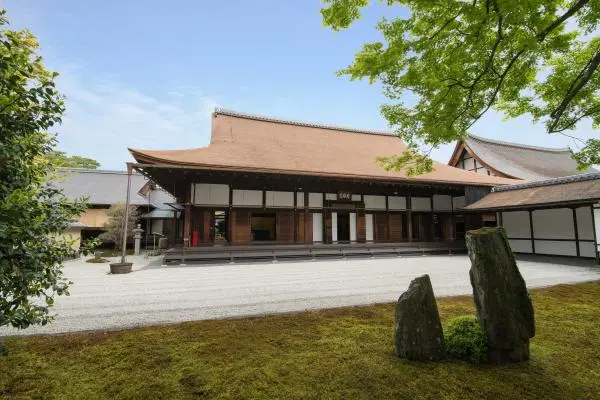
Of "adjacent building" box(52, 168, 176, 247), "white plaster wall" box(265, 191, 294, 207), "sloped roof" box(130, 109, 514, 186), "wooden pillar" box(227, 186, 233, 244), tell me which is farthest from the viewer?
"adjacent building" box(52, 168, 176, 247)

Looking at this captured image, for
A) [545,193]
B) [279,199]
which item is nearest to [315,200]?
[279,199]

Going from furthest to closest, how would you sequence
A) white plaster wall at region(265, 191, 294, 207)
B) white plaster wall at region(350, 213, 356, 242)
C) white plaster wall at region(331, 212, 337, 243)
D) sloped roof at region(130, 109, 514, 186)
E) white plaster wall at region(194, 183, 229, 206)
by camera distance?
white plaster wall at region(350, 213, 356, 242)
white plaster wall at region(331, 212, 337, 243)
white plaster wall at region(265, 191, 294, 207)
white plaster wall at region(194, 183, 229, 206)
sloped roof at region(130, 109, 514, 186)

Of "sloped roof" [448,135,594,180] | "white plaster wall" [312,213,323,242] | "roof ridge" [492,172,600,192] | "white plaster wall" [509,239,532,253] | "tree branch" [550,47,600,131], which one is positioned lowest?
"white plaster wall" [509,239,532,253]

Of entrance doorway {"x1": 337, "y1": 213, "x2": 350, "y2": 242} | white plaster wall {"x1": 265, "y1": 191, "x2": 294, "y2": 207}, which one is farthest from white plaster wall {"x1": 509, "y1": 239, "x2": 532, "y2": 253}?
white plaster wall {"x1": 265, "y1": 191, "x2": 294, "y2": 207}

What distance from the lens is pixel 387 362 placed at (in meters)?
3.11

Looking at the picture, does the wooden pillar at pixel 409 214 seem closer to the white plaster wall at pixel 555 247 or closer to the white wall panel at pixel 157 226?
the white plaster wall at pixel 555 247

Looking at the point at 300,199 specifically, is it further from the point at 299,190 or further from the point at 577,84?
the point at 577,84

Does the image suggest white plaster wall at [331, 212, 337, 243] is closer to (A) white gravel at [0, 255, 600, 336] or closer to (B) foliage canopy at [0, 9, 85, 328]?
(A) white gravel at [0, 255, 600, 336]

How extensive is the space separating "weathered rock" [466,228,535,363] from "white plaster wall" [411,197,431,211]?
1304 centimetres

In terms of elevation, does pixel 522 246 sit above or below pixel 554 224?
below

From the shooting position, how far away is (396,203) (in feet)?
50.8

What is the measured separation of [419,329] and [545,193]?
13.3 metres

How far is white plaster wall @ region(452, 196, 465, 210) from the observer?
53.7ft

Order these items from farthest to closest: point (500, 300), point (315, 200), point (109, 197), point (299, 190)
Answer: point (109, 197) → point (315, 200) → point (299, 190) → point (500, 300)
